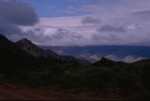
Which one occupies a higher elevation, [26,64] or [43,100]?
[26,64]

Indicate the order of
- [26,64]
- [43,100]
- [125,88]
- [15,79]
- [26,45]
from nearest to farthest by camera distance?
[43,100], [125,88], [15,79], [26,64], [26,45]

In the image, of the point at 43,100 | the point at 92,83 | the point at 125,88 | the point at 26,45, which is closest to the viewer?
the point at 43,100

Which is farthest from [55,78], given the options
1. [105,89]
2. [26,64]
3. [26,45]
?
[26,45]

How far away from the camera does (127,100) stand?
27906 millimetres

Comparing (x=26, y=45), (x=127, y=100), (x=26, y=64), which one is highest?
(x=26, y=45)

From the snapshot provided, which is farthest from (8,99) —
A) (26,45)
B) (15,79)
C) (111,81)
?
(26,45)

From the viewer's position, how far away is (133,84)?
112ft

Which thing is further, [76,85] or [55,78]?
[55,78]

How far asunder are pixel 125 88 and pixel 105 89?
7.20 ft

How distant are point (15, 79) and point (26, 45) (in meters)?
82.5

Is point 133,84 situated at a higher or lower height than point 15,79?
lower

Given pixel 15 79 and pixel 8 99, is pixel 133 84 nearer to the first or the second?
pixel 8 99

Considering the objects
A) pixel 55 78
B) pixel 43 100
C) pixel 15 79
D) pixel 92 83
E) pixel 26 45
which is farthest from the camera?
pixel 26 45

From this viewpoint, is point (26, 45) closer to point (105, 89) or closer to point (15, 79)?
point (15, 79)
